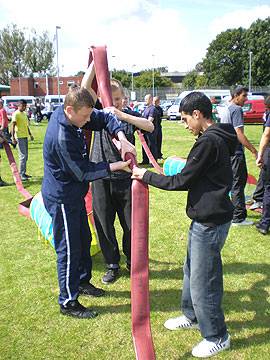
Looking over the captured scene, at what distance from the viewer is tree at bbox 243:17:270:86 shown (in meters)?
66.2

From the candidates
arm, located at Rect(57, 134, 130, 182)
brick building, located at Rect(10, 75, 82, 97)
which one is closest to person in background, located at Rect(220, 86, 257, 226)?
arm, located at Rect(57, 134, 130, 182)

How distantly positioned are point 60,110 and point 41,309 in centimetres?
196

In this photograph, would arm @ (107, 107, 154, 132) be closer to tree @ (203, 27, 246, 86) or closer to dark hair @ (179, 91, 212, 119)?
dark hair @ (179, 91, 212, 119)

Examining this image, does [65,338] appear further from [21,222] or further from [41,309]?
[21,222]

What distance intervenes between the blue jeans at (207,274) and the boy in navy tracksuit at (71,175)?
0.83 m

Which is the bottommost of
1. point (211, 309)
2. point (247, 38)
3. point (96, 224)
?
point (211, 309)

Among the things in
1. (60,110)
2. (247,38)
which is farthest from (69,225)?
(247,38)

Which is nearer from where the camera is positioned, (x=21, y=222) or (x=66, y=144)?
(x=66, y=144)

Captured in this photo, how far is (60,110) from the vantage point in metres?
3.51

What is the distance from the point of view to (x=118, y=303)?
4156mm

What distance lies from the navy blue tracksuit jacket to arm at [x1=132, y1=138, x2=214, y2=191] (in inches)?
21.9

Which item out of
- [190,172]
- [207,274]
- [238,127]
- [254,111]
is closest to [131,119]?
[190,172]

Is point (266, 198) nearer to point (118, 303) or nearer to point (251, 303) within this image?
point (251, 303)

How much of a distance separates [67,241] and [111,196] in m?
0.87
